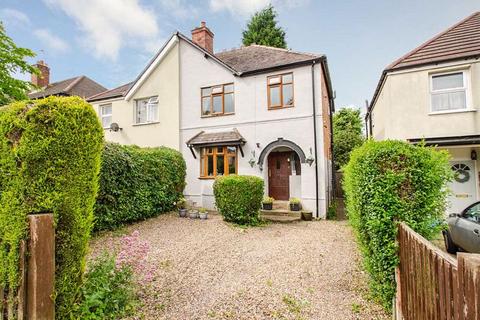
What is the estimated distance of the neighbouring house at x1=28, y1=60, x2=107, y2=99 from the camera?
21.2 metres

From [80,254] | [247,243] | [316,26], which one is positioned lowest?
[247,243]

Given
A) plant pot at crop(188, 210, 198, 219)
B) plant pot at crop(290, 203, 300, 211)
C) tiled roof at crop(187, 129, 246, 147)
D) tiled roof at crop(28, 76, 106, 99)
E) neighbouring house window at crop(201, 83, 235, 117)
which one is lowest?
plant pot at crop(188, 210, 198, 219)

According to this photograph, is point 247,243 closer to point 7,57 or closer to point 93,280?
point 93,280

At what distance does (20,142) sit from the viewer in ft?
9.67

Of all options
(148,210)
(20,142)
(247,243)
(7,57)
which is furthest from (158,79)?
(20,142)

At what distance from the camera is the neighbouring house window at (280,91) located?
12.1 metres

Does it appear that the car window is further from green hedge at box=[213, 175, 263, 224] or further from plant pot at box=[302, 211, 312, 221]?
green hedge at box=[213, 175, 263, 224]

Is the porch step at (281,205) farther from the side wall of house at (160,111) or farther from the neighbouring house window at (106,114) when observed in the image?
the neighbouring house window at (106,114)

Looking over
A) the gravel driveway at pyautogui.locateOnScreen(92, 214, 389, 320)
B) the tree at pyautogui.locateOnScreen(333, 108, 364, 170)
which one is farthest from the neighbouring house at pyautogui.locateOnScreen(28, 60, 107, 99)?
the tree at pyautogui.locateOnScreen(333, 108, 364, 170)

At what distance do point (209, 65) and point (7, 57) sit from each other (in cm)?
887

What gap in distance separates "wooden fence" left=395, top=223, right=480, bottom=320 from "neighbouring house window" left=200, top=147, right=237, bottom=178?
9.93m

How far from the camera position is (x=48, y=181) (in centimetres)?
301

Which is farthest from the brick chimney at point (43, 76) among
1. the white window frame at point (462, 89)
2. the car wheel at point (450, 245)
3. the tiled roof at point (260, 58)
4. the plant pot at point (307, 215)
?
the car wheel at point (450, 245)

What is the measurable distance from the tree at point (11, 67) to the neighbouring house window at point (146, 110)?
18.0 feet
